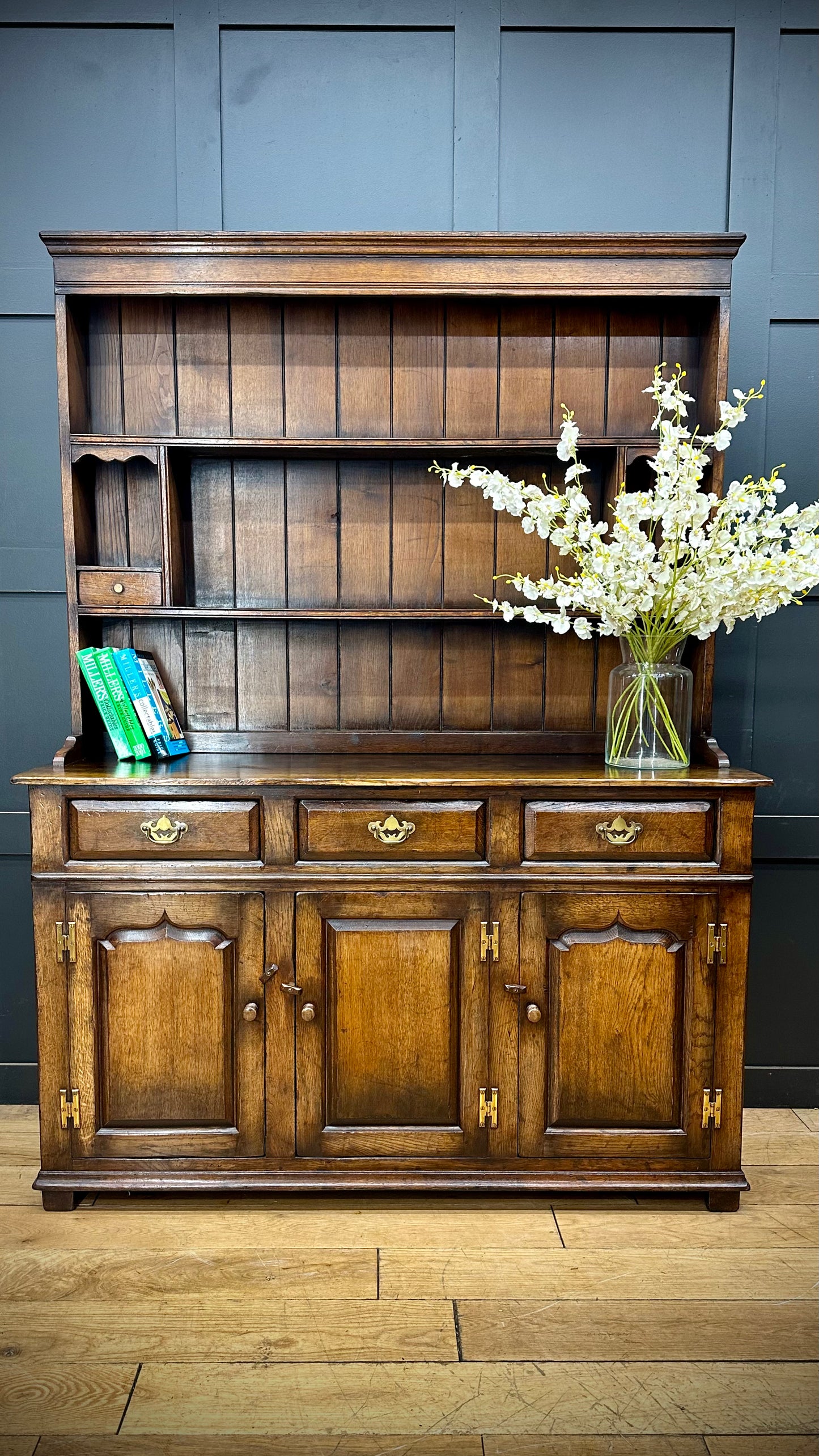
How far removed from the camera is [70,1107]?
7.03 ft

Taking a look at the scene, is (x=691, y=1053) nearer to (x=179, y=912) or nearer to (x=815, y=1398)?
(x=815, y=1398)

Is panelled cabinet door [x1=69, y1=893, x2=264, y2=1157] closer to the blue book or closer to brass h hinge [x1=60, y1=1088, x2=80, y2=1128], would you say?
brass h hinge [x1=60, y1=1088, x2=80, y2=1128]

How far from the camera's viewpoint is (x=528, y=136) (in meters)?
2.56

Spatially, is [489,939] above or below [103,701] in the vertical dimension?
below

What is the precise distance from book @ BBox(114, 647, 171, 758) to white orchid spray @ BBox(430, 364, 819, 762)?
884 mm

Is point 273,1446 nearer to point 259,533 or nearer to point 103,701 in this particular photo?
point 103,701

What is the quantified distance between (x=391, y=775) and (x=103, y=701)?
76 centimetres

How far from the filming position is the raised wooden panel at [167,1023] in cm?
213

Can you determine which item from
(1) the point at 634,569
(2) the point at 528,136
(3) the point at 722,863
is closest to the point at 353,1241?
(3) the point at 722,863

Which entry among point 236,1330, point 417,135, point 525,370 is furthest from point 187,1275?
point 417,135

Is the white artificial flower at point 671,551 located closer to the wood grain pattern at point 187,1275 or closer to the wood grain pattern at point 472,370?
the wood grain pattern at point 472,370

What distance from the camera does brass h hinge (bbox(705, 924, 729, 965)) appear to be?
213cm

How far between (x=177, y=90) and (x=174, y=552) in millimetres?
1258

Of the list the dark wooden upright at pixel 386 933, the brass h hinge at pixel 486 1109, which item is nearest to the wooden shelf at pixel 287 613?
the dark wooden upright at pixel 386 933
